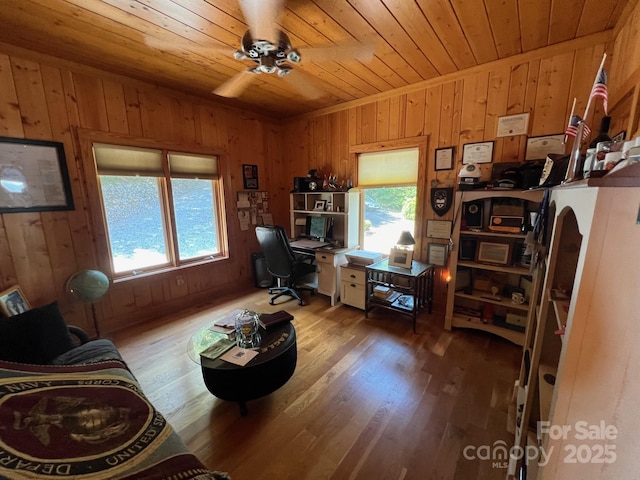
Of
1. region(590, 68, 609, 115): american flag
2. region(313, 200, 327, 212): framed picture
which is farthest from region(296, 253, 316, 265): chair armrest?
region(590, 68, 609, 115): american flag

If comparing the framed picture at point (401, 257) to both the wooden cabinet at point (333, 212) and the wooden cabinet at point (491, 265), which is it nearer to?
the wooden cabinet at point (491, 265)

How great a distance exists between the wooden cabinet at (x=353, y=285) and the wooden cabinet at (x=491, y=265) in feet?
2.92

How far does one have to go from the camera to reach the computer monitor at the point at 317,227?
3611mm

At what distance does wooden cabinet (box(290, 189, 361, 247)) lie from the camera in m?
3.32

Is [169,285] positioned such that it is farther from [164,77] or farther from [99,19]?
[99,19]

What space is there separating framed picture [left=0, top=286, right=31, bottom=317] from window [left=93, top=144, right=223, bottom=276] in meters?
0.69

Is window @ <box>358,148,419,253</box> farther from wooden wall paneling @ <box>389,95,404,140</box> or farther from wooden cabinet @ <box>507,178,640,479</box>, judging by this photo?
wooden cabinet @ <box>507,178,640,479</box>

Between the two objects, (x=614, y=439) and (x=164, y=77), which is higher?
(x=164, y=77)

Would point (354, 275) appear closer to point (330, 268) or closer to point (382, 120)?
point (330, 268)

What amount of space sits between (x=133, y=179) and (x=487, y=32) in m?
3.49

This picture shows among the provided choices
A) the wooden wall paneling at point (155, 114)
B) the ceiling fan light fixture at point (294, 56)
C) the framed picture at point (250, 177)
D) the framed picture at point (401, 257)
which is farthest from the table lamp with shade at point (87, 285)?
the framed picture at point (401, 257)

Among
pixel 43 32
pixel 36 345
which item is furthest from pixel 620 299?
pixel 43 32

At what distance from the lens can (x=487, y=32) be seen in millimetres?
1887

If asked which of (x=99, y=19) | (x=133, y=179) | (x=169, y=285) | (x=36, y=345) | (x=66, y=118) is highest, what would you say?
(x=99, y=19)
